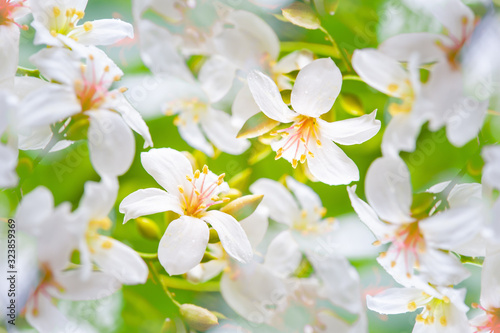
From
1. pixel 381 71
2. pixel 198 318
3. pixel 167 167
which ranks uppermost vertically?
pixel 381 71

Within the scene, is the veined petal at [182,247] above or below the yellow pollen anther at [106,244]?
below

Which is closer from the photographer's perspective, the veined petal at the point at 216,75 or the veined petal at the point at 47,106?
the veined petal at the point at 47,106

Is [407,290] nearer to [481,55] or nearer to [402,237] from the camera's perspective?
[402,237]

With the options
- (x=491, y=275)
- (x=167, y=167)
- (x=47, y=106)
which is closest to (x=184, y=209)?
(x=167, y=167)

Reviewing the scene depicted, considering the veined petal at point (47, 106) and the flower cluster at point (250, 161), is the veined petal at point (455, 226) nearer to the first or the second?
the flower cluster at point (250, 161)

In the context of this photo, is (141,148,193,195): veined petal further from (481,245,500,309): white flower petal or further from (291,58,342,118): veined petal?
(481,245,500,309): white flower petal

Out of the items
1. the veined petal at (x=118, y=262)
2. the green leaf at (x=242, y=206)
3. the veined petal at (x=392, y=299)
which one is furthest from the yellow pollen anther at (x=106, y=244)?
the veined petal at (x=392, y=299)

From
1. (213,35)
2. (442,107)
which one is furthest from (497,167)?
(213,35)

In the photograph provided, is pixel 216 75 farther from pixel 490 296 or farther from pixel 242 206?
pixel 490 296
